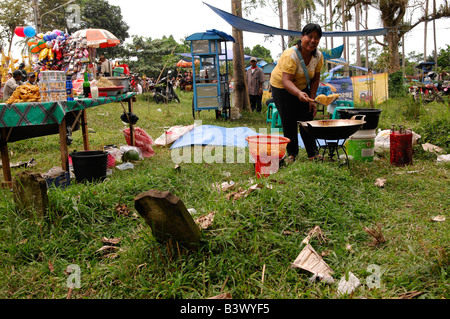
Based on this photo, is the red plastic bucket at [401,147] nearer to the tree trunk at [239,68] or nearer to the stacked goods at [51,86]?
the stacked goods at [51,86]

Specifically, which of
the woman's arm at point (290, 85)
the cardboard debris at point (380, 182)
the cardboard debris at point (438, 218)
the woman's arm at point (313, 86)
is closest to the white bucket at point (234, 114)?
the woman's arm at point (313, 86)


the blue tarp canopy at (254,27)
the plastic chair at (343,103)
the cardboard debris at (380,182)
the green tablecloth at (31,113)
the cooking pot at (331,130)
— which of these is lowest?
the cardboard debris at (380,182)

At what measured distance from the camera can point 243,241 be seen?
2.61 metres

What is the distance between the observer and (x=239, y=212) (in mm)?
2873

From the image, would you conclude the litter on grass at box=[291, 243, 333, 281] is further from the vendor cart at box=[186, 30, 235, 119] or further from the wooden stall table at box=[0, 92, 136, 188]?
the vendor cart at box=[186, 30, 235, 119]

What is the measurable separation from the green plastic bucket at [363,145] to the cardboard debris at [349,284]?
131 inches

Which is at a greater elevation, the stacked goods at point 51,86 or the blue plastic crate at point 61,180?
the stacked goods at point 51,86

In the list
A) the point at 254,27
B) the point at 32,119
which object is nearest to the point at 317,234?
the point at 32,119

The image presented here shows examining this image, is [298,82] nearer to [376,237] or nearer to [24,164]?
[376,237]

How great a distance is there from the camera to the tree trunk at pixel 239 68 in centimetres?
1177

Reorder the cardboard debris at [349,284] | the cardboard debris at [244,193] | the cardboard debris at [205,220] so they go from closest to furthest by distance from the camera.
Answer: the cardboard debris at [349,284]
the cardboard debris at [205,220]
the cardboard debris at [244,193]

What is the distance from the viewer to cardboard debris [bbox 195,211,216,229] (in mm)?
2639

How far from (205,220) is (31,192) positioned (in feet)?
4.80

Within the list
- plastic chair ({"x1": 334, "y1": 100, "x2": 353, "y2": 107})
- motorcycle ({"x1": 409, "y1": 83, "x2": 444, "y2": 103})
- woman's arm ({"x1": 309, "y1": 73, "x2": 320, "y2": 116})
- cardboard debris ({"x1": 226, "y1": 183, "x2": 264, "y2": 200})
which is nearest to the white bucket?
plastic chair ({"x1": 334, "y1": 100, "x2": 353, "y2": 107})
